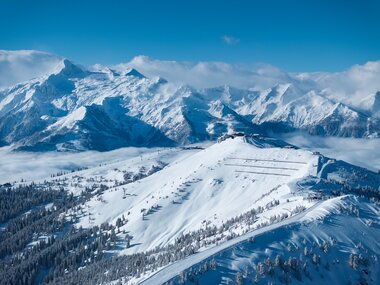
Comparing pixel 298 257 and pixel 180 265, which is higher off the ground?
pixel 298 257

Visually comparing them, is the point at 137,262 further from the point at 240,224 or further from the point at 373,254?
the point at 373,254

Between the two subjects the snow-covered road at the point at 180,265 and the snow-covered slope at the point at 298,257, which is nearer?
the snow-covered road at the point at 180,265

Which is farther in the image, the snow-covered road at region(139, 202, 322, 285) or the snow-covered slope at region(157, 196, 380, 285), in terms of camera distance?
the snow-covered slope at region(157, 196, 380, 285)

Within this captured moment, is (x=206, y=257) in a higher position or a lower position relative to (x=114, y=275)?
higher

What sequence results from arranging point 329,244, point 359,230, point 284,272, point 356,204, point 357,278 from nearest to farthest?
point 284,272, point 357,278, point 329,244, point 359,230, point 356,204

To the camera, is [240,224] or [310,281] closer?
[310,281]

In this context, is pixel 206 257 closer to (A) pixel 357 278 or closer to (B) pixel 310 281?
(B) pixel 310 281

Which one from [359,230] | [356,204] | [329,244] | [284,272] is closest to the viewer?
[284,272]

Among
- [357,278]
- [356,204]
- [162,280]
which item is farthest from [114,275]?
[356,204]

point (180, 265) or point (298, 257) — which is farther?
point (298, 257)

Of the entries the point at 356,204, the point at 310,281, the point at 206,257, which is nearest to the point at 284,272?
the point at 310,281
